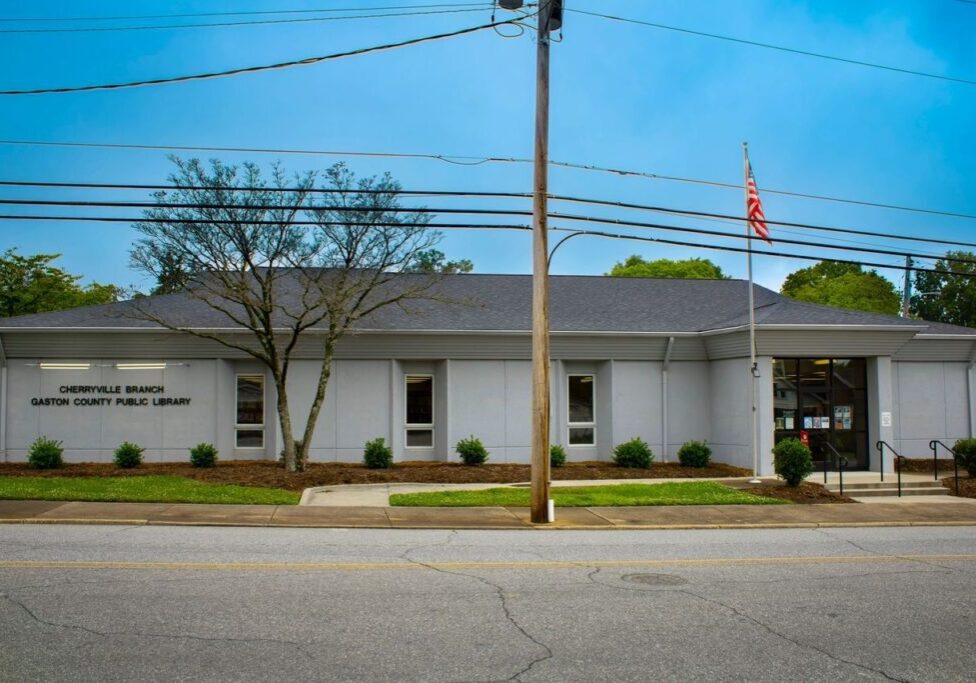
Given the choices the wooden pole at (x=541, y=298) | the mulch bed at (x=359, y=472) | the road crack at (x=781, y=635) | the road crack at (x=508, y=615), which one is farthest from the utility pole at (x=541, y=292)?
the mulch bed at (x=359, y=472)

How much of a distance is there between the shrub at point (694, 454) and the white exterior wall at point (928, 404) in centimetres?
653

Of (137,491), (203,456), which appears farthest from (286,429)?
(137,491)

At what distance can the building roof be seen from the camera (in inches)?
919

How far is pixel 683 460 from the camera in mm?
24000

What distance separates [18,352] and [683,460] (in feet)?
61.7

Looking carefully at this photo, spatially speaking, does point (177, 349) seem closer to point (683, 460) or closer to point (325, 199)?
point (325, 199)

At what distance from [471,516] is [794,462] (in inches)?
322

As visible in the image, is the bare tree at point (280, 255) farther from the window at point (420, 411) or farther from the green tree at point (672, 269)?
the green tree at point (672, 269)

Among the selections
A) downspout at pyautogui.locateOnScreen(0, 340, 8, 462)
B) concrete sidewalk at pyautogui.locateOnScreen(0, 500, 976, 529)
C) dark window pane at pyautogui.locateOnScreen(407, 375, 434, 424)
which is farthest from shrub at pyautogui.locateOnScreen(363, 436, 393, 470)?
downspout at pyautogui.locateOnScreen(0, 340, 8, 462)

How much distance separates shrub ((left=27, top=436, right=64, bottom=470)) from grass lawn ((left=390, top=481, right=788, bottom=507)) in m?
9.80

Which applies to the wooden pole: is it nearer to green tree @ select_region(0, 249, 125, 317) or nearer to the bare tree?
the bare tree

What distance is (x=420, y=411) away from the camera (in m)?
25.2

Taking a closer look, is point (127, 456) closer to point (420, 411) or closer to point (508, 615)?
point (420, 411)

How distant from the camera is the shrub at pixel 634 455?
76.9 ft
